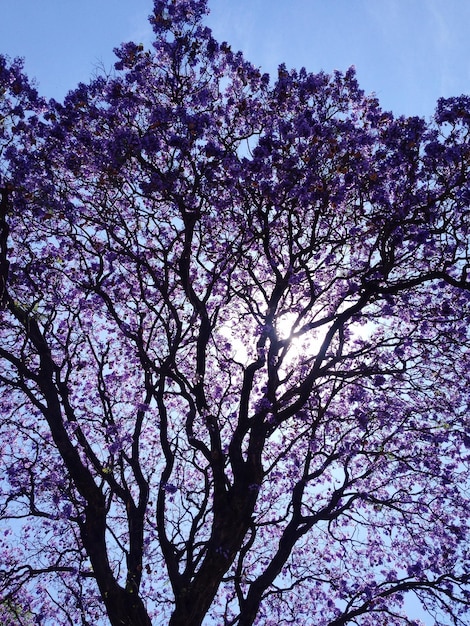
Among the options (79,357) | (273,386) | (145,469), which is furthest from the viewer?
(145,469)

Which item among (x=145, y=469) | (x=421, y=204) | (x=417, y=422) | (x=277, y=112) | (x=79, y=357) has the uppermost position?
(x=277, y=112)

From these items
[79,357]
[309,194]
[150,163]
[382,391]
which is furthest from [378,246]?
[79,357]

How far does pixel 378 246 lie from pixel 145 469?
8.65 meters

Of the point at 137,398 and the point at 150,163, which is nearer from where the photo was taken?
the point at 150,163

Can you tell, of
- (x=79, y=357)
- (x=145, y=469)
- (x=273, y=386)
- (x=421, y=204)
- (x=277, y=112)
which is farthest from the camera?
(x=145, y=469)

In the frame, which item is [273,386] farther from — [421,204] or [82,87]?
[82,87]

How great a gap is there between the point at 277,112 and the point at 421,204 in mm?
3615

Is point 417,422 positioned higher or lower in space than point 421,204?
lower

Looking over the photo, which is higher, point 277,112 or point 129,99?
point 277,112

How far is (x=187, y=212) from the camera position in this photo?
10.1 metres

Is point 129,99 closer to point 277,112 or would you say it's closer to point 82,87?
point 82,87

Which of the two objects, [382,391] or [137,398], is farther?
[137,398]

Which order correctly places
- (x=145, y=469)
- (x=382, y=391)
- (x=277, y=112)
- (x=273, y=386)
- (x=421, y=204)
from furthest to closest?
(x=145, y=469) → (x=382, y=391) → (x=277, y=112) → (x=421, y=204) → (x=273, y=386)

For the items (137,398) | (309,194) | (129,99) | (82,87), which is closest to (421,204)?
(309,194)
